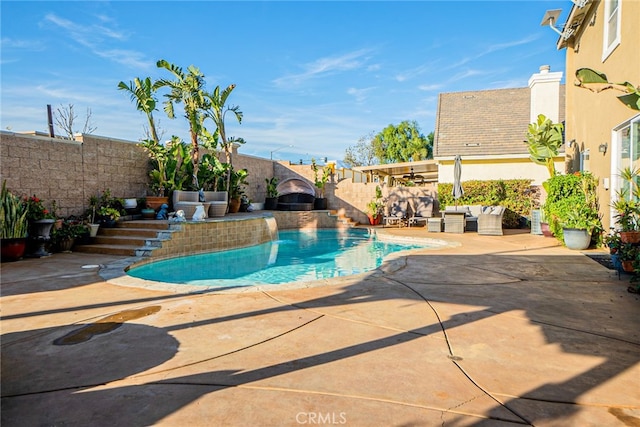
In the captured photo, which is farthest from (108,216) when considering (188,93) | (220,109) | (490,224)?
(490,224)

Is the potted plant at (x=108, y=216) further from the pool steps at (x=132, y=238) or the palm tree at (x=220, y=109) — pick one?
the palm tree at (x=220, y=109)

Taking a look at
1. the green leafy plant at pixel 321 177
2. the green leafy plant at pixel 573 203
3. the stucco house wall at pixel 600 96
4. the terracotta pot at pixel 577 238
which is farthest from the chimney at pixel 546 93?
the green leafy plant at pixel 321 177

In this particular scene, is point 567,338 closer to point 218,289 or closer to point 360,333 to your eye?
point 360,333

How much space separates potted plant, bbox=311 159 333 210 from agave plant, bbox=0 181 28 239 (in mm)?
12674

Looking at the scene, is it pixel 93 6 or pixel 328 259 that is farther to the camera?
pixel 93 6

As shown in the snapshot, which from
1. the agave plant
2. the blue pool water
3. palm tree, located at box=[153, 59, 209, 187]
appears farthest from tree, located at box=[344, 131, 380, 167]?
the agave plant

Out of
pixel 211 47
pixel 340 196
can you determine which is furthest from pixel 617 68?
pixel 211 47

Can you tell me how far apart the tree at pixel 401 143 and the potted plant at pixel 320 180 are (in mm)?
22539

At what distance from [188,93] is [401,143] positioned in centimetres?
3161

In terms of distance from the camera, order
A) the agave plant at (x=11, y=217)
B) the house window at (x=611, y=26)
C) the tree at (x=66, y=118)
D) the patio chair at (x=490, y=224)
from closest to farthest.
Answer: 1. the agave plant at (x=11, y=217)
2. the house window at (x=611, y=26)
3. the patio chair at (x=490, y=224)
4. the tree at (x=66, y=118)

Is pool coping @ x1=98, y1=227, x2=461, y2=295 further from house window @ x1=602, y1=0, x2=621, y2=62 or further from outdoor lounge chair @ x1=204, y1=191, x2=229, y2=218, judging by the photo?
house window @ x1=602, y1=0, x2=621, y2=62

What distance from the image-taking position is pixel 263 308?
13.8ft

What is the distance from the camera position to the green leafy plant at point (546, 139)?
1173 cm

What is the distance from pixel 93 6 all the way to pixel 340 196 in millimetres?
12672
